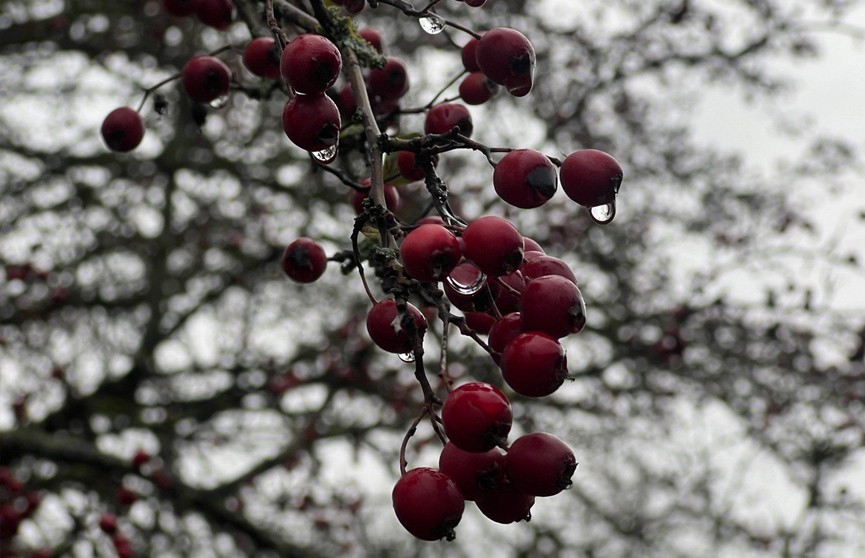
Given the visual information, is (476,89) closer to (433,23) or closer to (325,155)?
(433,23)

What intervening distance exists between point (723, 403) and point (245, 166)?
141 inches

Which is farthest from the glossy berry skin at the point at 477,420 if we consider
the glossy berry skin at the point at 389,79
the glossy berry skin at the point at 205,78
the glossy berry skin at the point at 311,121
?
the glossy berry skin at the point at 205,78

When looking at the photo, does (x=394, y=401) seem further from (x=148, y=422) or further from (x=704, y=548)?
(x=704, y=548)

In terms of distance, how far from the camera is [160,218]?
6.20 m

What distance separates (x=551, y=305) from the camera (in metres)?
1.04

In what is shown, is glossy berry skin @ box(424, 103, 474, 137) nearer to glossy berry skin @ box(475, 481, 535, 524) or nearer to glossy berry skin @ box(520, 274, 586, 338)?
glossy berry skin @ box(520, 274, 586, 338)

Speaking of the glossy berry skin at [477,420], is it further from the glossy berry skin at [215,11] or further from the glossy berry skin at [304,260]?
the glossy berry skin at [215,11]

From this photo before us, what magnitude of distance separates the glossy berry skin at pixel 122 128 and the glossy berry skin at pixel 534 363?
1.36 m

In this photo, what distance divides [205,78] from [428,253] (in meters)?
1.08

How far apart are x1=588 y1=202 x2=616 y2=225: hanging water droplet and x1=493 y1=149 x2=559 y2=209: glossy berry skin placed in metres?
0.11

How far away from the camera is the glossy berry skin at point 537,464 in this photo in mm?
1020

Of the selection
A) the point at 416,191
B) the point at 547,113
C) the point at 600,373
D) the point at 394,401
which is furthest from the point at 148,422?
the point at 547,113

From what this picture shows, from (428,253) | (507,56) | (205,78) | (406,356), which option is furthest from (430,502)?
(205,78)

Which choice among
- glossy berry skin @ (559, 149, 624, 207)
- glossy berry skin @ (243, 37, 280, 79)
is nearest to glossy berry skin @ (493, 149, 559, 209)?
glossy berry skin @ (559, 149, 624, 207)
